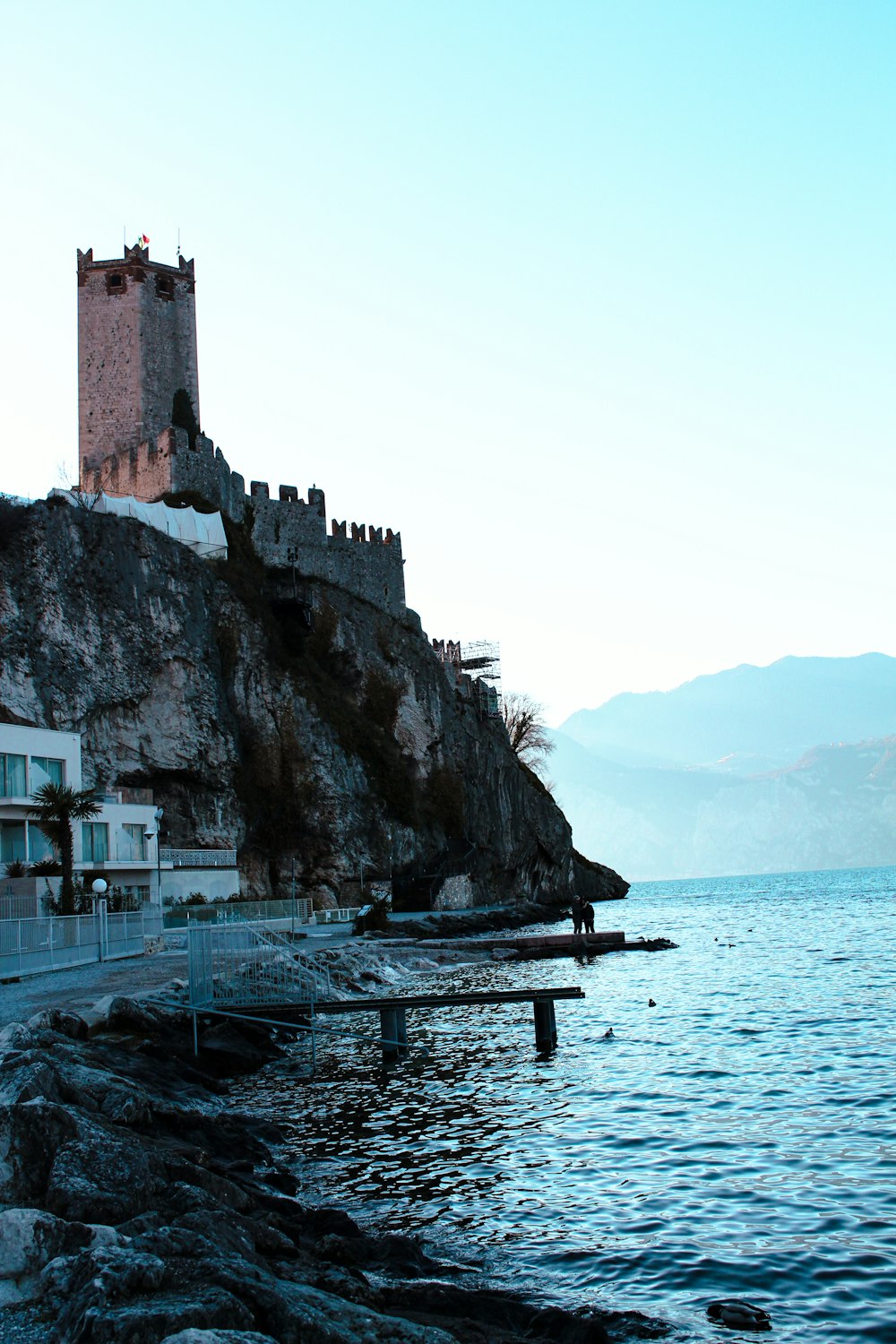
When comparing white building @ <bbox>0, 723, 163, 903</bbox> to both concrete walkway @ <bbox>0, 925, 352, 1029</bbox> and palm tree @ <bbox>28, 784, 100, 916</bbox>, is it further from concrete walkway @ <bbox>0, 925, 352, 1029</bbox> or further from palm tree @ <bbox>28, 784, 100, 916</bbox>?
concrete walkway @ <bbox>0, 925, 352, 1029</bbox>

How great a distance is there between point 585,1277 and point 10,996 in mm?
12683

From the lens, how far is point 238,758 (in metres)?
52.7

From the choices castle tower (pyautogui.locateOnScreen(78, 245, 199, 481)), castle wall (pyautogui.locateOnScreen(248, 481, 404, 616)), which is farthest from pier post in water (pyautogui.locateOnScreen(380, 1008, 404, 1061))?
castle tower (pyautogui.locateOnScreen(78, 245, 199, 481))

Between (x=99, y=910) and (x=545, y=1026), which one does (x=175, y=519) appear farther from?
(x=545, y=1026)

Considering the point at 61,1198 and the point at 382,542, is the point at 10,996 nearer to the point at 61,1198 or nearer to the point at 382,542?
the point at 61,1198

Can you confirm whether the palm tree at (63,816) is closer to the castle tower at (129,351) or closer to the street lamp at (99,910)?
the street lamp at (99,910)

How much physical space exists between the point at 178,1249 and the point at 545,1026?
547 inches

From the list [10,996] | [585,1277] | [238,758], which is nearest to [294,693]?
[238,758]

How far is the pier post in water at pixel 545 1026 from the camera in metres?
20.1

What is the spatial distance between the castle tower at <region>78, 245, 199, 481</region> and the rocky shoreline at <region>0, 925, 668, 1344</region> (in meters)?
53.4

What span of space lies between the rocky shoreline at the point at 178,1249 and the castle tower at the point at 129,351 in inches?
2102

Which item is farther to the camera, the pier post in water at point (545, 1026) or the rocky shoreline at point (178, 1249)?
the pier post in water at point (545, 1026)

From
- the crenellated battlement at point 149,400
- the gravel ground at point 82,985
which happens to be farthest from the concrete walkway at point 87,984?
the crenellated battlement at point 149,400

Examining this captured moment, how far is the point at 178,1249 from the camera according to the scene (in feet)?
22.5
